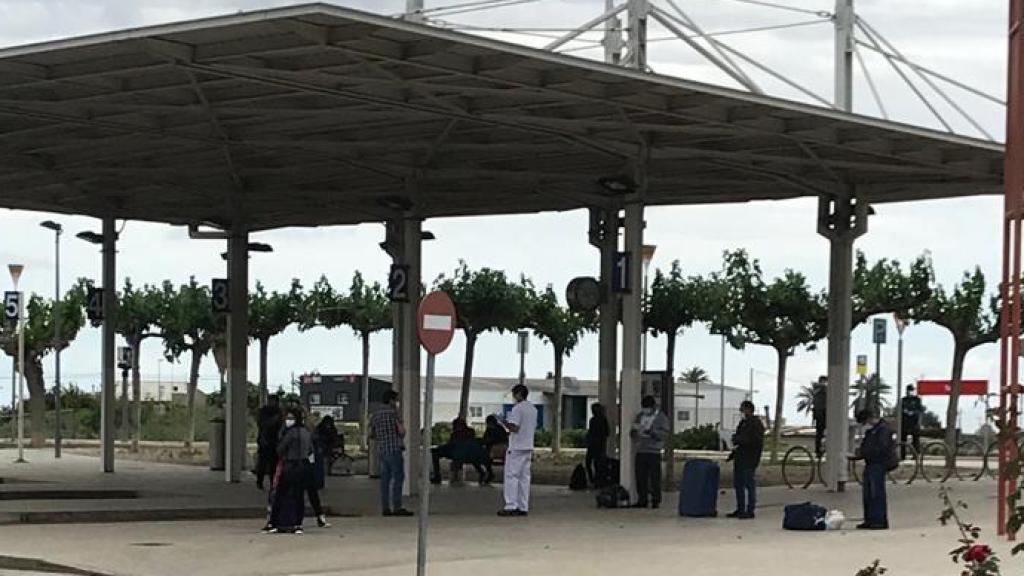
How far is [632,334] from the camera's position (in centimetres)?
2664

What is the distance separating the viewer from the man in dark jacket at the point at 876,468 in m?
22.1

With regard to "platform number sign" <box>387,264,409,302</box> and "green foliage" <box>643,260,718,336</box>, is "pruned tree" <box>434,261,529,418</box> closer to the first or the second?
"green foliage" <box>643,260,718,336</box>

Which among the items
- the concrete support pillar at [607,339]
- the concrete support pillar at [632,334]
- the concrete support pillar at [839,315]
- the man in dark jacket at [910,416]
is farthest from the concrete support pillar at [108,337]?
the man in dark jacket at [910,416]

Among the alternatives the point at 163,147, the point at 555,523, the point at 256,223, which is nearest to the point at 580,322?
the point at 256,223

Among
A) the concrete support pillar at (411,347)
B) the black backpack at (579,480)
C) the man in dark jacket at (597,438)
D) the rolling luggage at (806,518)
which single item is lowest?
the black backpack at (579,480)

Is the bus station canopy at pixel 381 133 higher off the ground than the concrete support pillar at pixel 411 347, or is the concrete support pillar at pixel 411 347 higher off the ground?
the bus station canopy at pixel 381 133

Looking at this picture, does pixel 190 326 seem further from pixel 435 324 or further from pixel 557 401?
pixel 435 324

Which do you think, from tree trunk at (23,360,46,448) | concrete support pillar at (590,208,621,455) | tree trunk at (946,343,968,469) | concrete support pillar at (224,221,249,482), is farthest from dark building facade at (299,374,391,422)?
concrete support pillar at (590,208,621,455)

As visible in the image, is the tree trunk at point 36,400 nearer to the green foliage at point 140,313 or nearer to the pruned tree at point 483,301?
the green foliage at point 140,313

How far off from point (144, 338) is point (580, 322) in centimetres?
1377

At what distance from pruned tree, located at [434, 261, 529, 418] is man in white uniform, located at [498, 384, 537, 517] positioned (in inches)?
992

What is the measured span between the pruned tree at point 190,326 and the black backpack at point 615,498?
3108cm

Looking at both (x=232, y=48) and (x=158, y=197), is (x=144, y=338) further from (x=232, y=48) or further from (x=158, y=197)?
(x=232, y=48)

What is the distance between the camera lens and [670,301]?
44.7 meters
